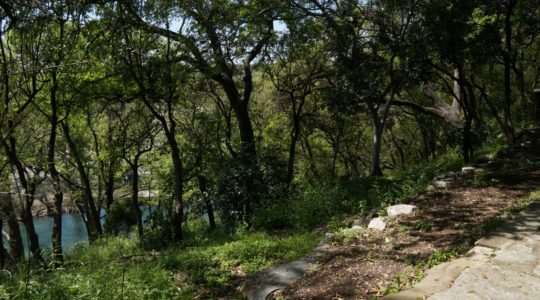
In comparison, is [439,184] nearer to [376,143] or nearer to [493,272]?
[376,143]

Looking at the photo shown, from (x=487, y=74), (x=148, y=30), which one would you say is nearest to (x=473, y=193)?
(x=148, y=30)

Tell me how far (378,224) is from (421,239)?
0.88 metres

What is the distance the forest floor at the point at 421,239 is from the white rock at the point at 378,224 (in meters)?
0.12

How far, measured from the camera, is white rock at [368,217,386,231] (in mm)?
5621

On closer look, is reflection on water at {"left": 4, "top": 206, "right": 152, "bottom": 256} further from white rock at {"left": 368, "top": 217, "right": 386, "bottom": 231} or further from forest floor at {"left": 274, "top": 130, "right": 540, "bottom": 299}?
forest floor at {"left": 274, "top": 130, "right": 540, "bottom": 299}

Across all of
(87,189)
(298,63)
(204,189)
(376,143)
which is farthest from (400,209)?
(87,189)

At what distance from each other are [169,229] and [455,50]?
26.9 ft

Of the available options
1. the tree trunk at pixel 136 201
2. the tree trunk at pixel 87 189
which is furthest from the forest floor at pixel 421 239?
the tree trunk at pixel 87 189

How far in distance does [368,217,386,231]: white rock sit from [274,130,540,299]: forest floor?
4.7 inches

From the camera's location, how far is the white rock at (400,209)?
235 inches

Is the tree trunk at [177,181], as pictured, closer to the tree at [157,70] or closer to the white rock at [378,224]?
the tree at [157,70]

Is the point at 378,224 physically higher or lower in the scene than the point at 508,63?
lower

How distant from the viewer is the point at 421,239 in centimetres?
488

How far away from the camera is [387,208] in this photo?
6242 mm
